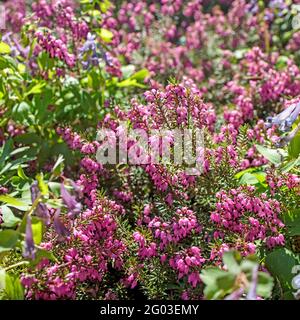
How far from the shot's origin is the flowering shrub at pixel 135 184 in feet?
7.91

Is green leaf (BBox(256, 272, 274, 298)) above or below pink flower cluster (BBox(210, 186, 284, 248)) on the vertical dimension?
above

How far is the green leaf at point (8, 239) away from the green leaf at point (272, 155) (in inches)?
46.1

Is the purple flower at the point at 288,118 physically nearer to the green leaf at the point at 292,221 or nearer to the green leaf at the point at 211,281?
the green leaf at the point at 292,221

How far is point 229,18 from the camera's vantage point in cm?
559

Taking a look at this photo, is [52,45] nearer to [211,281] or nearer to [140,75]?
[140,75]

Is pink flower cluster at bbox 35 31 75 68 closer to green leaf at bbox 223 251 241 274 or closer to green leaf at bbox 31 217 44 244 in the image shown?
green leaf at bbox 31 217 44 244

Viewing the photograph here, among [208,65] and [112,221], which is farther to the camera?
[208,65]

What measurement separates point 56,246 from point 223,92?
7.48ft

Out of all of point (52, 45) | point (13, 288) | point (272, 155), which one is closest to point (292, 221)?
point (272, 155)

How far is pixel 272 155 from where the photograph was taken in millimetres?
2869

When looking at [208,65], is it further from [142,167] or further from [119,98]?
[142,167]

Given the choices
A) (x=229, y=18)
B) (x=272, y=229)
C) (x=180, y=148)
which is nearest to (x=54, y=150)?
(x=180, y=148)

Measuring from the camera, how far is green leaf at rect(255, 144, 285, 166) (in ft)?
9.31

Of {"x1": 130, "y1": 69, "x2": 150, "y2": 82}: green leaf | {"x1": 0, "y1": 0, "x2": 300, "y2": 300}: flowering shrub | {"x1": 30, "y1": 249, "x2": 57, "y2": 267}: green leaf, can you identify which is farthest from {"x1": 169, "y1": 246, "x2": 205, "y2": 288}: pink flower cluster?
{"x1": 130, "y1": 69, "x2": 150, "y2": 82}: green leaf
